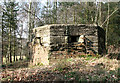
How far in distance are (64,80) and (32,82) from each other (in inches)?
38.4

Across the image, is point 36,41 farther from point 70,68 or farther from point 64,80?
point 64,80

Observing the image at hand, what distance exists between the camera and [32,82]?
367 cm

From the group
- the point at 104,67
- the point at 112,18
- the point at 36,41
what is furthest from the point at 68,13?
the point at 104,67

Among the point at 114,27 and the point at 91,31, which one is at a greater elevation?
the point at 114,27

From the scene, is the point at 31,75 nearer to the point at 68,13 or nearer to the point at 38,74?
the point at 38,74

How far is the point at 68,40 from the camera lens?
6.64 m

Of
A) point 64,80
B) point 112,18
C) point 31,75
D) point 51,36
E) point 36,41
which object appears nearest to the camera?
point 64,80

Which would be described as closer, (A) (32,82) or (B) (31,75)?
(A) (32,82)

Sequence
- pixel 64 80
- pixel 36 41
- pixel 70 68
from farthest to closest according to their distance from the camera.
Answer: pixel 36 41, pixel 70 68, pixel 64 80

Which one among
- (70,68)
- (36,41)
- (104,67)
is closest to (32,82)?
(70,68)

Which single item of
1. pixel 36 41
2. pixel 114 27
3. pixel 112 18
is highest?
pixel 112 18

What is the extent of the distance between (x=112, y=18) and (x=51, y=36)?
538 inches

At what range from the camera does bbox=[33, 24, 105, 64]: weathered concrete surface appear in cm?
649

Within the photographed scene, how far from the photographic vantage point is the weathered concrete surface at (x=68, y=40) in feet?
21.3
